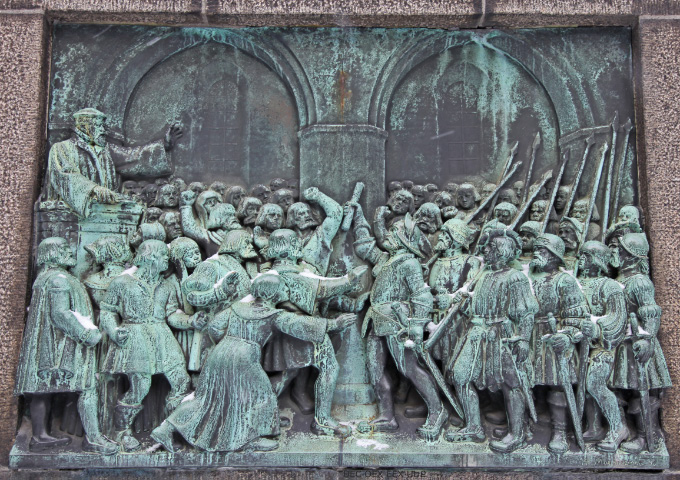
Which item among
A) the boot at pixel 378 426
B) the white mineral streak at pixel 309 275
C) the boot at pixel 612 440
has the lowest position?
the boot at pixel 612 440

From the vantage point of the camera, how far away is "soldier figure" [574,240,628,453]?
6469 millimetres

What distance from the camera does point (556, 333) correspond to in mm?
6492

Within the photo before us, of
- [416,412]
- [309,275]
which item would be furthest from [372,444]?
[309,275]

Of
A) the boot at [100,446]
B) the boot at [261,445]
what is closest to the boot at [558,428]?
the boot at [261,445]

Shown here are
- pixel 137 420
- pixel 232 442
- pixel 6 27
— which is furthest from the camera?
pixel 6 27

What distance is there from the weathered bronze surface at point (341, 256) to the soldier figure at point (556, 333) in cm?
2

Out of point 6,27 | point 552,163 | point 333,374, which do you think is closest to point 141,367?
point 333,374

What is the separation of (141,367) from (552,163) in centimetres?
437

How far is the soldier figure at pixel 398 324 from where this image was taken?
6605mm

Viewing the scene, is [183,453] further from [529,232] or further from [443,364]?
[529,232]

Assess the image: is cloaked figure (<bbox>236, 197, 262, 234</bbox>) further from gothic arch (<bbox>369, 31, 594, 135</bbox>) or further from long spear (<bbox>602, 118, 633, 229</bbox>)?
long spear (<bbox>602, 118, 633, 229</bbox>)

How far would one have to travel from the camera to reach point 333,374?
6.57m

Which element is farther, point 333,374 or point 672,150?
point 672,150

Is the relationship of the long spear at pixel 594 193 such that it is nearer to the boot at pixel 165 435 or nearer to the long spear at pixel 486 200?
the long spear at pixel 486 200
